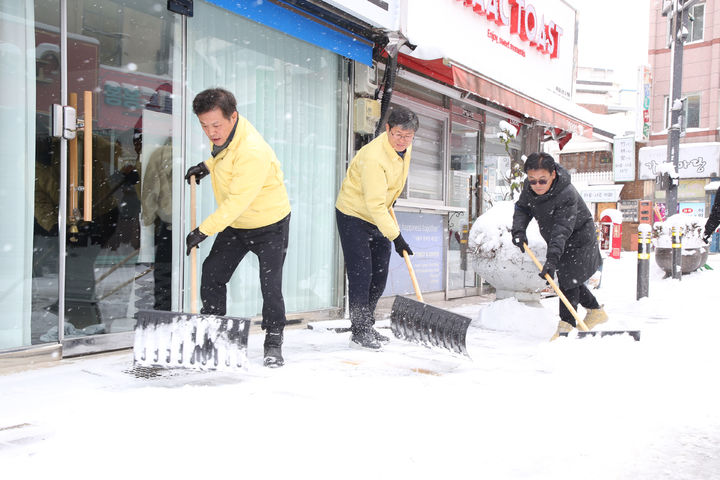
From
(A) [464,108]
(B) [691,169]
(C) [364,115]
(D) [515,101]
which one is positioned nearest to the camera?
(C) [364,115]

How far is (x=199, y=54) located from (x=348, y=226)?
5.76 ft

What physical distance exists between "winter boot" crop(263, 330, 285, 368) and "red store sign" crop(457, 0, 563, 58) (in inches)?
198

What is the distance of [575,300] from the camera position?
478cm

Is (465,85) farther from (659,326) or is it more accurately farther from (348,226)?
(659,326)

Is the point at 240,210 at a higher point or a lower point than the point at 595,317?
higher

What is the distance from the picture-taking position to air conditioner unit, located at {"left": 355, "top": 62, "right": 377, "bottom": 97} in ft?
18.4

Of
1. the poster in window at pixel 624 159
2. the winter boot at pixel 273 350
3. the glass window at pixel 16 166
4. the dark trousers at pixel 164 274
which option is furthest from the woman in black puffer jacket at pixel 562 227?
the poster in window at pixel 624 159

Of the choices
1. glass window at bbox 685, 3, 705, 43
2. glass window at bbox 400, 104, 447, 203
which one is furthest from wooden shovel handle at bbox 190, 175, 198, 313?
glass window at bbox 685, 3, 705, 43

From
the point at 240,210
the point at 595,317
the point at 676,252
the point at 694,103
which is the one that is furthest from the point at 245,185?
the point at 694,103

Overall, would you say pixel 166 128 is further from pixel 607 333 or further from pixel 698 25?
pixel 698 25

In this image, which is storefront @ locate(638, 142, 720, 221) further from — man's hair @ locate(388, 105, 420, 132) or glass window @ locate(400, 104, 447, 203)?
man's hair @ locate(388, 105, 420, 132)

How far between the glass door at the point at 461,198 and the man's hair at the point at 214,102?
456cm

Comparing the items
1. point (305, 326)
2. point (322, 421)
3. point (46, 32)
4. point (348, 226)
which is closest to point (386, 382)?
point (322, 421)

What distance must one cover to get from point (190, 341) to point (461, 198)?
17.2 ft
